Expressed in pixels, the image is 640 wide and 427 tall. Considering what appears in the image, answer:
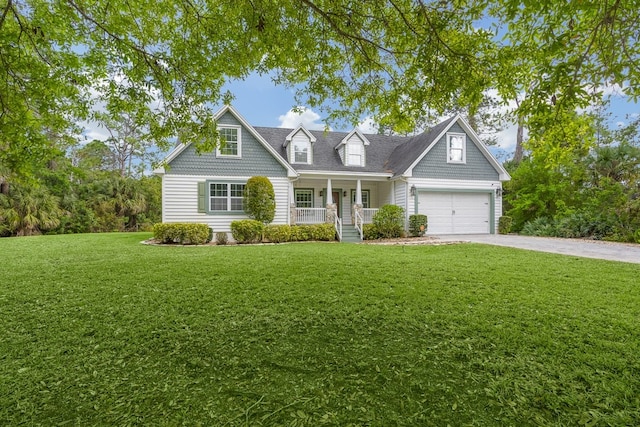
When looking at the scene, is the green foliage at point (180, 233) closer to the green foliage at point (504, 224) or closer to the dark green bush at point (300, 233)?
the dark green bush at point (300, 233)

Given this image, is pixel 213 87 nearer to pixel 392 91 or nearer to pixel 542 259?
pixel 392 91

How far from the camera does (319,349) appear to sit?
280 centimetres

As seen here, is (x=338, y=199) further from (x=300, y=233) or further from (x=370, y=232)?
(x=300, y=233)

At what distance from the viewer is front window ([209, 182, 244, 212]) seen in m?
12.8

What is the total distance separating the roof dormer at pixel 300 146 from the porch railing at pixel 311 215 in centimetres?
249

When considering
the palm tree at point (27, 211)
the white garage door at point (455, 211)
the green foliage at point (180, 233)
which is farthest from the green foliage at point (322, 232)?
the palm tree at point (27, 211)

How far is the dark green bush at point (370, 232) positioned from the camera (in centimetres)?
1316

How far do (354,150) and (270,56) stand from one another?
11.1m

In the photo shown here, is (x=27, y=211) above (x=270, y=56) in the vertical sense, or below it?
below

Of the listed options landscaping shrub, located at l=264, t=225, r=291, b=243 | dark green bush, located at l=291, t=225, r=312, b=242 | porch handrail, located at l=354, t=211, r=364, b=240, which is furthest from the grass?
porch handrail, located at l=354, t=211, r=364, b=240

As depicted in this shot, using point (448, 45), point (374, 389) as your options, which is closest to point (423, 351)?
point (374, 389)

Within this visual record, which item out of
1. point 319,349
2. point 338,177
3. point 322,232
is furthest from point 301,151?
point 319,349

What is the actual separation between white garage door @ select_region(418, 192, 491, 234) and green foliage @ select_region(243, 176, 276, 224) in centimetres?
707

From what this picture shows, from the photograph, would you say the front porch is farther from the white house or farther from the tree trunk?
the tree trunk
